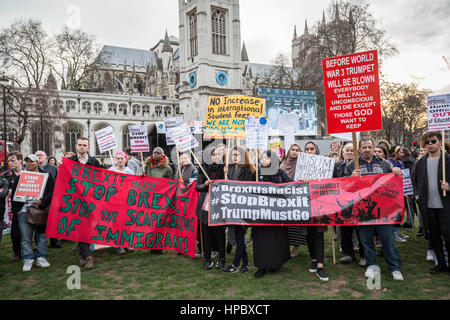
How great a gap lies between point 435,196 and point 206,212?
352cm

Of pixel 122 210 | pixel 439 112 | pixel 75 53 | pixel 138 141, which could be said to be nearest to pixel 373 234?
pixel 439 112

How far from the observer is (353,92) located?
16.6ft

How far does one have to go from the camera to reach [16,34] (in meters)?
28.1

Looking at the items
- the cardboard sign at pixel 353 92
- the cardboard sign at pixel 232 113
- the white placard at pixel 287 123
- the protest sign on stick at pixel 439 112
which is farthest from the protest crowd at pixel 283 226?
the white placard at pixel 287 123

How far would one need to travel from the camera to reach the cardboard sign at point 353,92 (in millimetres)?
4883

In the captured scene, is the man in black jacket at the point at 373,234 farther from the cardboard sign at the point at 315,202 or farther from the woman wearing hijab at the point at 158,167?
the woman wearing hijab at the point at 158,167

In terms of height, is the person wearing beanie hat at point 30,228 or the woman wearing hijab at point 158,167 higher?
the woman wearing hijab at point 158,167

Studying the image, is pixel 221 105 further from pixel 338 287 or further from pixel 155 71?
pixel 155 71

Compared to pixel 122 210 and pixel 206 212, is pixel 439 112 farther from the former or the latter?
pixel 122 210

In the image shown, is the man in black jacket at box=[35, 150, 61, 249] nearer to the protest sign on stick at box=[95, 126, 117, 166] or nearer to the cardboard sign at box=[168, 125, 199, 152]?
the protest sign on stick at box=[95, 126, 117, 166]

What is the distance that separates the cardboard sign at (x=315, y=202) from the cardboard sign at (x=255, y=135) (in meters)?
0.91
